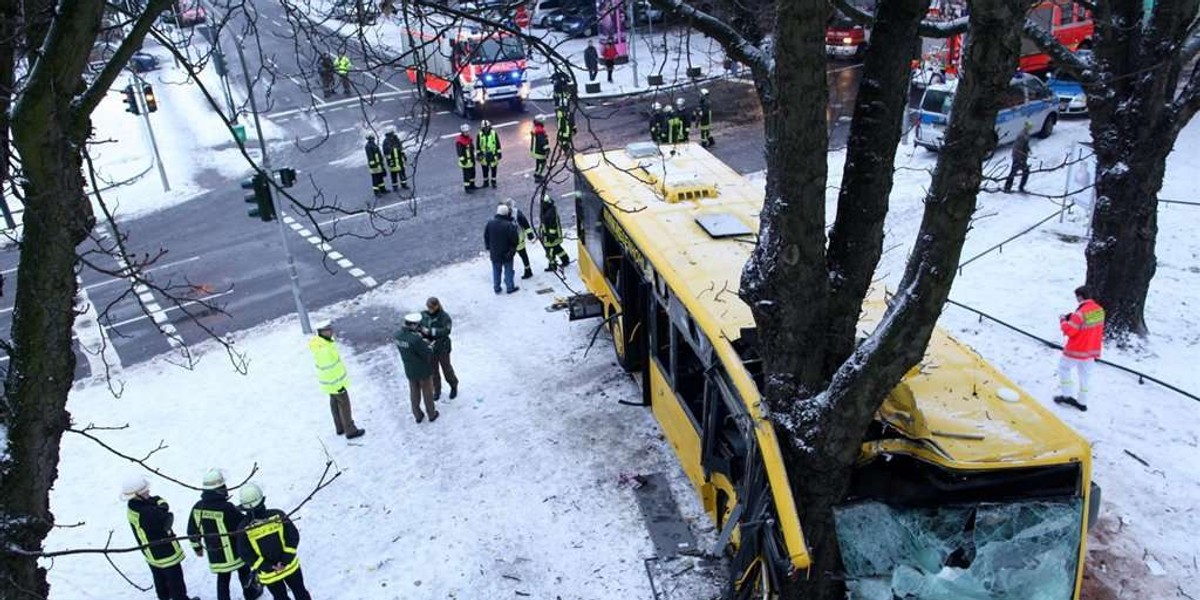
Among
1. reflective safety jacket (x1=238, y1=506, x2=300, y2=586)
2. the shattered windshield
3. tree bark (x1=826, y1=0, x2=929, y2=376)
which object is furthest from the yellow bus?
reflective safety jacket (x1=238, y1=506, x2=300, y2=586)

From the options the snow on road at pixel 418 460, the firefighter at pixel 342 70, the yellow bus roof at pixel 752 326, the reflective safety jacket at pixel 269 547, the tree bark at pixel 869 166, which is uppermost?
the firefighter at pixel 342 70

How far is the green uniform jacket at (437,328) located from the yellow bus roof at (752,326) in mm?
2463

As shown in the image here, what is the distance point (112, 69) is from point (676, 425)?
19.9 feet

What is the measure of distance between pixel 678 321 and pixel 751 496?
2.46 metres

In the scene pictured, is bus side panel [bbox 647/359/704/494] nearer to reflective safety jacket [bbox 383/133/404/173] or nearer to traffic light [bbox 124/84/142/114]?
traffic light [bbox 124/84/142/114]

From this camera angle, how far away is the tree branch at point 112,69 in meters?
4.29

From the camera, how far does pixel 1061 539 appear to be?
5.93 metres

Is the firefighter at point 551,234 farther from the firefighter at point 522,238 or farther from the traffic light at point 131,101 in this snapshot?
the traffic light at point 131,101

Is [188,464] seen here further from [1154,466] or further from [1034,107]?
[1034,107]

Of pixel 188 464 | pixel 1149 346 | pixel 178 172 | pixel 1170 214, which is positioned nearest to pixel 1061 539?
pixel 1149 346

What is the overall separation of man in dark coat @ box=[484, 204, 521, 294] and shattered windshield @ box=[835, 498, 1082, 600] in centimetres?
875

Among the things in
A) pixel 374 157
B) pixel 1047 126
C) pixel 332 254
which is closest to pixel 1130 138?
pixel 1047 126

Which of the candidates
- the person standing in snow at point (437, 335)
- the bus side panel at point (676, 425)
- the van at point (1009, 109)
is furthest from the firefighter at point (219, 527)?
the van at point (1009, 109)

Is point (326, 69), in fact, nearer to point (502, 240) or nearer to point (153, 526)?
point (153, 526)
